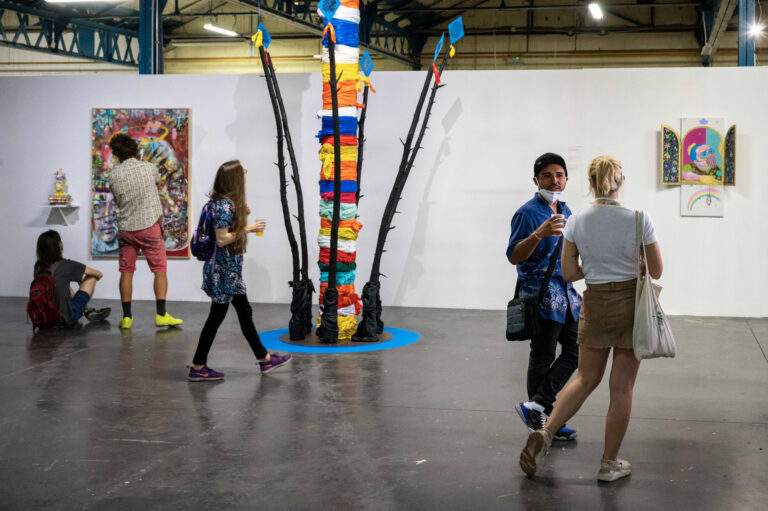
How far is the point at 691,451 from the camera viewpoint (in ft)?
10.5

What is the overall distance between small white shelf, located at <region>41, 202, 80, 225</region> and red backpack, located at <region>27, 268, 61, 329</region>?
1.95 meters

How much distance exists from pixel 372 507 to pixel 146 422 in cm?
143

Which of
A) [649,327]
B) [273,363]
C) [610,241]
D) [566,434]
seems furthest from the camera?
[273,363]

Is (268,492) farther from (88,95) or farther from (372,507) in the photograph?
(88,95)

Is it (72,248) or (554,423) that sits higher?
(72,248)

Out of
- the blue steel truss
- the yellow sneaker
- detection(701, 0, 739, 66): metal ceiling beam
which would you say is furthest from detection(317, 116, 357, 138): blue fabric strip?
the blue steel truss

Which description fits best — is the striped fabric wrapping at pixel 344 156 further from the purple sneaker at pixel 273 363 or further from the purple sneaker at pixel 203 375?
the purple sneaker at pixel 203 375

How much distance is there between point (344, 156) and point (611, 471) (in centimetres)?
328

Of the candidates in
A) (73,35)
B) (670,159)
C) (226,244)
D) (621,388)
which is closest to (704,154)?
(670,159)

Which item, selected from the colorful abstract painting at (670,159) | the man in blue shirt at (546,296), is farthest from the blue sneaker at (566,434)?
the colorful abstract painting at (670,159)

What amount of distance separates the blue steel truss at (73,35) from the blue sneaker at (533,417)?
12.6 metres

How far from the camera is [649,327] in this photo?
2.67 metres

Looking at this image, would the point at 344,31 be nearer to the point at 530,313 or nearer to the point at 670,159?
the point at 530,313

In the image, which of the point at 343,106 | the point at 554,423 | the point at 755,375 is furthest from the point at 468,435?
the point at 343,106
